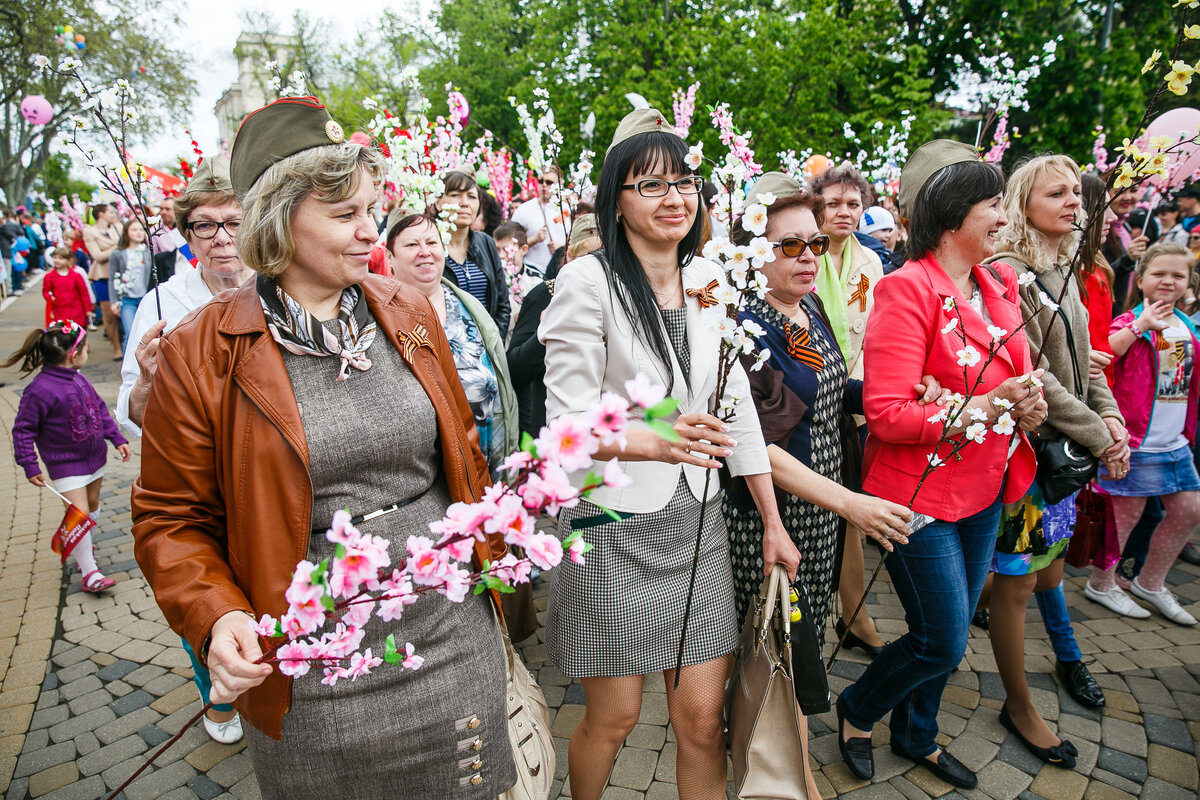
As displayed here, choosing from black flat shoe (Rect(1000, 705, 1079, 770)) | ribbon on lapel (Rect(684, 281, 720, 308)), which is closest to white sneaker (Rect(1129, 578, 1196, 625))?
black flat shoe (Rect(1000, 705, 1079, 770))

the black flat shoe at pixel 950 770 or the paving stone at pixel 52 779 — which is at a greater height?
the black flat shoe at pixel 950 770

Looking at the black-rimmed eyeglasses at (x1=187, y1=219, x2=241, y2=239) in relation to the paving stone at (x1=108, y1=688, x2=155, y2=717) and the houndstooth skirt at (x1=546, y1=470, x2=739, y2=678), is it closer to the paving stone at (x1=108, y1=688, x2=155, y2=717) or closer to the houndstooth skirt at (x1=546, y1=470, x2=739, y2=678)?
the houndstooth skirt at (x1=546, y1=470, x2=739, y2=678)

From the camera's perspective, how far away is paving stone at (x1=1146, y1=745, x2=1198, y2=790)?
9.49ft

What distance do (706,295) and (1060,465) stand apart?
182 centimetres

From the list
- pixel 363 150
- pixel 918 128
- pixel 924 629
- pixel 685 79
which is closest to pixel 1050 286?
pixel 924 629

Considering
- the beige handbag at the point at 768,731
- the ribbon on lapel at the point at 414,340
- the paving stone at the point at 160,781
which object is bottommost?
the paving stone at the point at 160,781

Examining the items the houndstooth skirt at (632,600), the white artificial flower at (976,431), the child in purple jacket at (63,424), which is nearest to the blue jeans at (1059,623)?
the white artificial flower at (976,431)

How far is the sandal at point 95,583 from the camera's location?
15.9ft

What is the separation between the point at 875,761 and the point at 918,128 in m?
16.6

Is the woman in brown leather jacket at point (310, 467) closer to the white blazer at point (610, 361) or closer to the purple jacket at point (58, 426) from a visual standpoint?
the white blazer at point (610, 361)

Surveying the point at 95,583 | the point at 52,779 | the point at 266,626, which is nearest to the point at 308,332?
the point at 266,626

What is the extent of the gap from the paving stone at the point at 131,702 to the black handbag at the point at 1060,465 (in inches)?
175

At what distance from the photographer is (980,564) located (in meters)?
2.81

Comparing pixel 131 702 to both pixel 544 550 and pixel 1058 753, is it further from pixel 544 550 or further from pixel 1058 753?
pixel 1058 753
